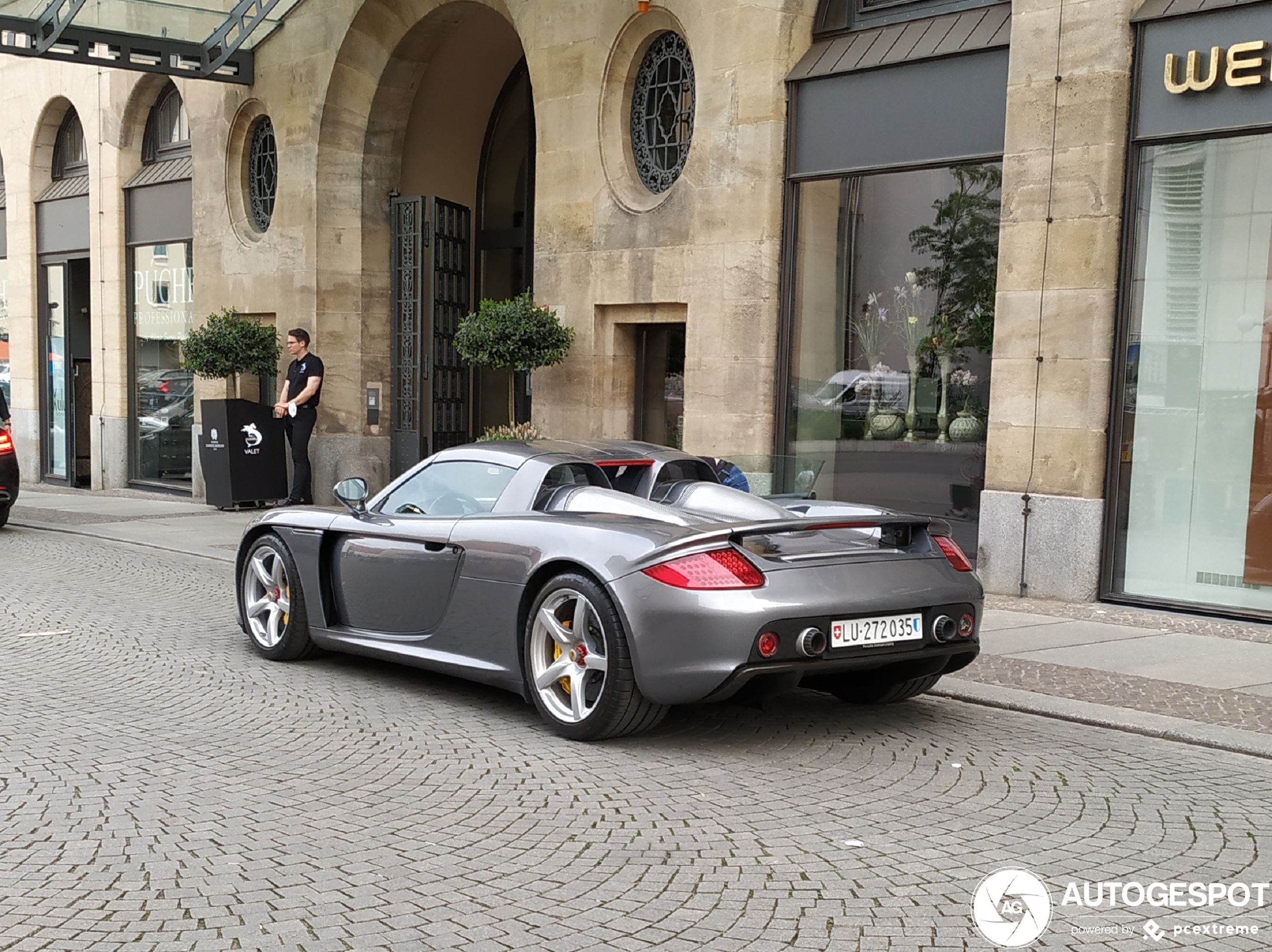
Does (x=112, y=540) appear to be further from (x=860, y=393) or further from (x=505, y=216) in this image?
(x=860, y=393)

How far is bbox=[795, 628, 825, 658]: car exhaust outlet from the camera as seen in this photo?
532cm

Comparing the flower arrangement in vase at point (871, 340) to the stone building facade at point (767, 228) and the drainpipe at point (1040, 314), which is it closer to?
the stone building facade at point (767, 228)

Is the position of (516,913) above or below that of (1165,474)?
below

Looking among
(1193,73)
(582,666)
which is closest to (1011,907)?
(582,666)

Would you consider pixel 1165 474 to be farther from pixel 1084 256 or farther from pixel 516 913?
pixel 516 913

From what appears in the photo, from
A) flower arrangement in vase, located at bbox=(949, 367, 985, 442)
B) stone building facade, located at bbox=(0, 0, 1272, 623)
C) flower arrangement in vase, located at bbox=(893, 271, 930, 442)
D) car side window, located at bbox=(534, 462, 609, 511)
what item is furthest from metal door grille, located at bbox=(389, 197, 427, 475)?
car side window, located at bbox=(534, 462, 609, 511)

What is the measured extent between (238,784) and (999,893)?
2.75 metres

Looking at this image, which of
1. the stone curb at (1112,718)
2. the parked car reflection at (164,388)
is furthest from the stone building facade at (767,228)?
the stone curb at (1112,718)

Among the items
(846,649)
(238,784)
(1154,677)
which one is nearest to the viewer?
(238,784)

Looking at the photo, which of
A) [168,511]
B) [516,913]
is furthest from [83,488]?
[516,913]

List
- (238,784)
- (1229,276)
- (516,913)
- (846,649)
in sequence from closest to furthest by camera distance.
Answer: (516,913) → (238,784) → (846,649) → (1229,276)

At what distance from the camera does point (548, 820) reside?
4625mm

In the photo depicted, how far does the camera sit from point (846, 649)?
545 cm

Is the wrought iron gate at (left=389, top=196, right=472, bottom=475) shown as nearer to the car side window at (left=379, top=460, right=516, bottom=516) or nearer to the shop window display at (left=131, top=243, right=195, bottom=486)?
the shop window display at (left=131, top=243, right=195, bottom=486)
